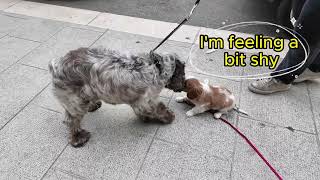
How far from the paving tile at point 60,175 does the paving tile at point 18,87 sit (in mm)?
978

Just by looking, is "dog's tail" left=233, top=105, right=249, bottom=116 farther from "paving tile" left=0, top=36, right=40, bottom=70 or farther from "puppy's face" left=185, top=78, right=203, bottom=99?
"paving tile" left=0, top=36, right=40, bottom=70

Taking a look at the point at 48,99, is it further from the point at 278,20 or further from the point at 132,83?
the point at 278,20

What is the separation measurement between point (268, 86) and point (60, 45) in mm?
3342

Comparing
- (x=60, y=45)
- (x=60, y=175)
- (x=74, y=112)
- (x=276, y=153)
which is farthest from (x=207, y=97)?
(x=60, y=45)

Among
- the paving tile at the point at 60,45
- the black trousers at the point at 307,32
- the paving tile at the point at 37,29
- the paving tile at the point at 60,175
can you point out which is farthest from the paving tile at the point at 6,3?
the black trousers at the point at 307,32

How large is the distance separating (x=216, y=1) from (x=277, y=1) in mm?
1419

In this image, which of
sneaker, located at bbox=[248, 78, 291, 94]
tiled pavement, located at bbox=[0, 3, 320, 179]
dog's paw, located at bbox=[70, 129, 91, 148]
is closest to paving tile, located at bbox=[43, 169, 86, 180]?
tiled pavement, located at bbox=[0, 3, 320, 179]

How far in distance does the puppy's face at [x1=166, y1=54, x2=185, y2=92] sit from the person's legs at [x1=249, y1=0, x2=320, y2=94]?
1.26m

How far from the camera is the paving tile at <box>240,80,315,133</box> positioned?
3.09 meters

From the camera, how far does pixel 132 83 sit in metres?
2.33

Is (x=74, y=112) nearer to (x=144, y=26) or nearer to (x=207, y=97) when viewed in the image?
(x=207, y=97)

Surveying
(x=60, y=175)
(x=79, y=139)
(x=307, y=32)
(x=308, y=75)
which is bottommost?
(x=60, y=175)

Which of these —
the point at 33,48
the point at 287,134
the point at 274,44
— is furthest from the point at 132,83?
the point at 274,44

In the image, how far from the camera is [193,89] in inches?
113
